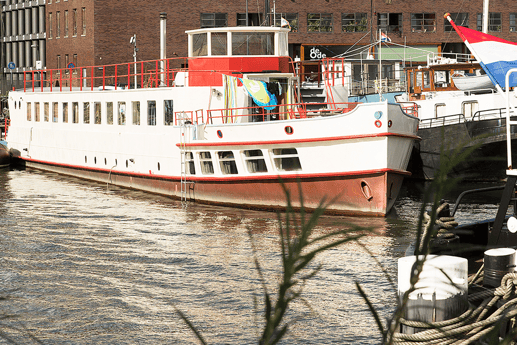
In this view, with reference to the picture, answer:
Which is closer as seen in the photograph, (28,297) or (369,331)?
(369,331)

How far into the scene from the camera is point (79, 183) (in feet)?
83.0

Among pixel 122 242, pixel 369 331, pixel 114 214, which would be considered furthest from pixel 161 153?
pixel 369 331

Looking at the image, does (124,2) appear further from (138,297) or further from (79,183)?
(138,297)

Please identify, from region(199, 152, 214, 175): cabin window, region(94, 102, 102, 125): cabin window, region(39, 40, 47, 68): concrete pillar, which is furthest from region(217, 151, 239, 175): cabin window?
region(39, 40, 47, 68): concrete pillar

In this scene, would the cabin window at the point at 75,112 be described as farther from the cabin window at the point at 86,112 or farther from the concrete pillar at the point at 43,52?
the concrete pillar at the point at 43,52

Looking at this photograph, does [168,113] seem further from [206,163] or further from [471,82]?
[471,82]

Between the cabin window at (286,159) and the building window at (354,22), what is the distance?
40.9 meters

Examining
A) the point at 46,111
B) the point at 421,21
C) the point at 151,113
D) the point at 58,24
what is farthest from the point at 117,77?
the point at 421,21

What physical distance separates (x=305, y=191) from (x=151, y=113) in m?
6.39

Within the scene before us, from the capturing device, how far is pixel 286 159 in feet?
59.2

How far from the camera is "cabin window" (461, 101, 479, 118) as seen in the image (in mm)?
26578

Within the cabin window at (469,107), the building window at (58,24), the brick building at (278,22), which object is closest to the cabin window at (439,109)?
the cabin window at (469,107)

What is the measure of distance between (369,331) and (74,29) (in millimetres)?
53252

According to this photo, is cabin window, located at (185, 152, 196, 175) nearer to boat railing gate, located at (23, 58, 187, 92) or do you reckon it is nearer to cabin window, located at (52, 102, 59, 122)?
boat railing gate, located at (23, 58, 187, 92)
